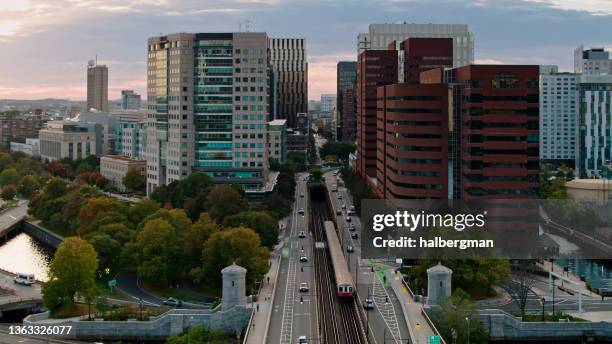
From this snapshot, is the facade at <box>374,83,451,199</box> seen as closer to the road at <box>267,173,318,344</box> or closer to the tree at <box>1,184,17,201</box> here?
the road at <box>267,173,318,344</box>

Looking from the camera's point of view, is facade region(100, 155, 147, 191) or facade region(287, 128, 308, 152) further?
facade region(287, 128, 308, 152)

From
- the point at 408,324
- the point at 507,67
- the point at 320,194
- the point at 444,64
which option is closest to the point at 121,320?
the point at 408,324

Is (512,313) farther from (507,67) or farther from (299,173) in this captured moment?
(299,173)

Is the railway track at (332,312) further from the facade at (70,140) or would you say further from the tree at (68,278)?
the facade at (70,140)

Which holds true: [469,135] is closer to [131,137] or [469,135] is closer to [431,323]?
[431,323]

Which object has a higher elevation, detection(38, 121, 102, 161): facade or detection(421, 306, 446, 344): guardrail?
detection(38, 121, 102, 161): facade

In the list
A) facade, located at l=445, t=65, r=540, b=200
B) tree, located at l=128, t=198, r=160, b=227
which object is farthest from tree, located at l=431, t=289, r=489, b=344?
tree, located at l=128, t=198, r=160, b=227

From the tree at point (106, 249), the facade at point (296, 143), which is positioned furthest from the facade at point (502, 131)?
the facade at point (296, 143)
